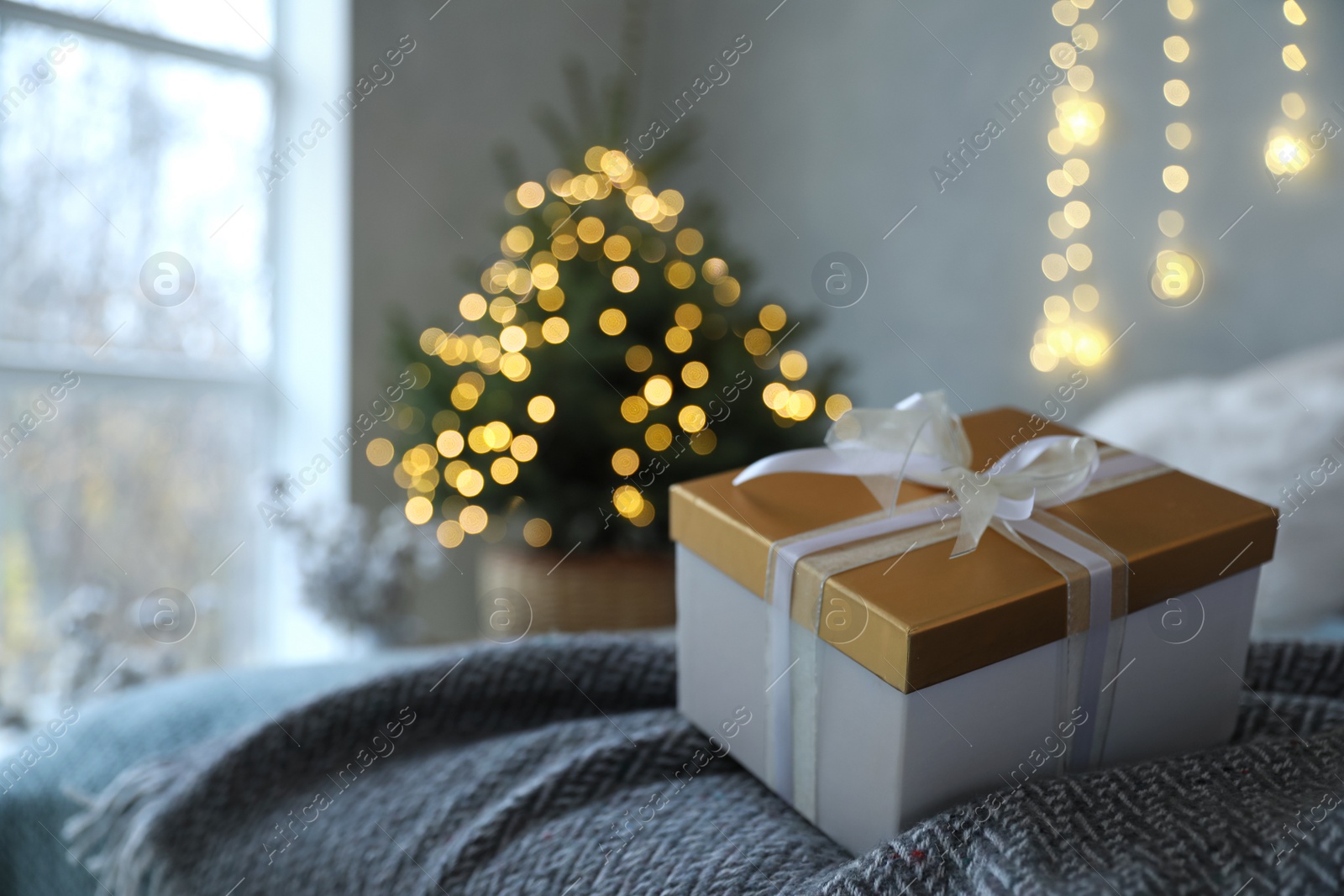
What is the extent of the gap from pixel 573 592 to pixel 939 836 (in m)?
1.36

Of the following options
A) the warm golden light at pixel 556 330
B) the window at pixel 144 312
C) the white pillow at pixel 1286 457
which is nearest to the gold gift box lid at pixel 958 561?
the white pillow at pixel 1286 457

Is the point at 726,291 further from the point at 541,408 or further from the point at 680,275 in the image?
the point at 541,408

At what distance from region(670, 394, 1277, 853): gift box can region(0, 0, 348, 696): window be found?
145 cm

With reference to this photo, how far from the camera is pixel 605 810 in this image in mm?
557

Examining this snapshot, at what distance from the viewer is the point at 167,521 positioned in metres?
2.06

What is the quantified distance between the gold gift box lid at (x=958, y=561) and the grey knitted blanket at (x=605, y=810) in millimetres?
81

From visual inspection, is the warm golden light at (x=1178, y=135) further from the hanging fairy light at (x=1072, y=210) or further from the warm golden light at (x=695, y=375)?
the warm golden light at (x=695, y=375)

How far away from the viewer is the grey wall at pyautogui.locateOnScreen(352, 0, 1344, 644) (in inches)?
52.4

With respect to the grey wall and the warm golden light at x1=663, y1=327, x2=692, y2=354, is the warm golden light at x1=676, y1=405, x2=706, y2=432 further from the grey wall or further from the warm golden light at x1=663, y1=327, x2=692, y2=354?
the grey wall

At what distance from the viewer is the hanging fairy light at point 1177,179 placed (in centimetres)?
143

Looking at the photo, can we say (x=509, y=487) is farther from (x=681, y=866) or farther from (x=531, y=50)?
(x=531, y=50)

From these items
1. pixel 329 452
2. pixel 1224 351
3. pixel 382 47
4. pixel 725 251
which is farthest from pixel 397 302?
pixel 1224 351

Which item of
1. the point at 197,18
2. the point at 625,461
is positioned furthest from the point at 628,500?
the point at 197,18

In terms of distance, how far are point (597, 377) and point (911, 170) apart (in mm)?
902
